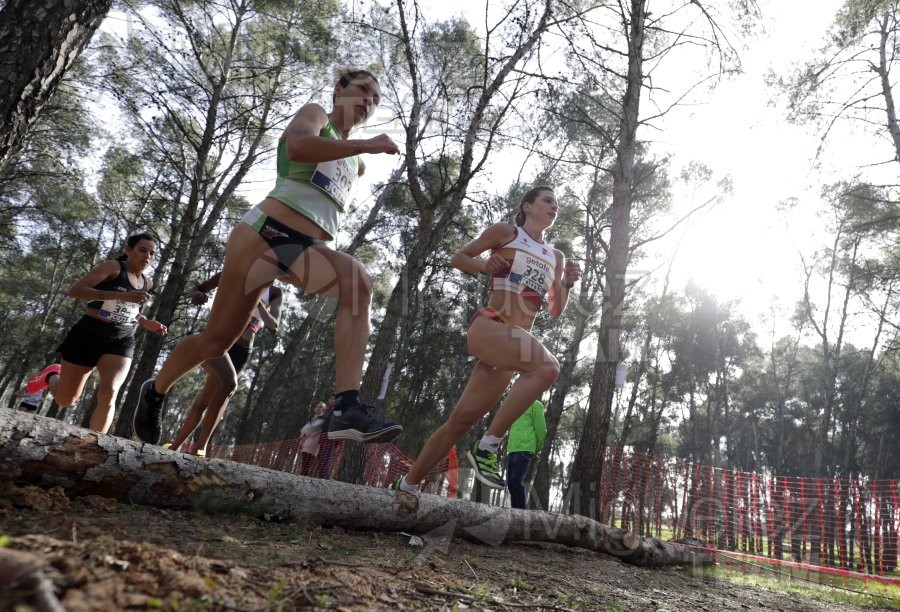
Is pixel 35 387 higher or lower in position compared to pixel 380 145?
lower

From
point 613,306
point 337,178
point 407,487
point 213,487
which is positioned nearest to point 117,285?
point 337,178

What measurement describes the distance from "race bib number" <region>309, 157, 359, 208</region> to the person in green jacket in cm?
310

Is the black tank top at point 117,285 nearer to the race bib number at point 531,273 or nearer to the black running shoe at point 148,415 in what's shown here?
the black running shoe at point 148,415

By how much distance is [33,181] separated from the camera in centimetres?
1505

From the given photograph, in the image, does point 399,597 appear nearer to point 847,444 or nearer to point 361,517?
point 361,517

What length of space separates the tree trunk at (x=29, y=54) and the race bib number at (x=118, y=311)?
1.70 m

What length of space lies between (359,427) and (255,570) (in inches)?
39.1

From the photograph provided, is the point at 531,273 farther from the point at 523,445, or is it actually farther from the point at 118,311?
the point at 118,311

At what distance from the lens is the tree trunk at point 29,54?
8.89 ft

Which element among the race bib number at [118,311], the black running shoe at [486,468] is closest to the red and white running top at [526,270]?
the black running shoe at [486,468]

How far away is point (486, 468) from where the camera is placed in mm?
3299

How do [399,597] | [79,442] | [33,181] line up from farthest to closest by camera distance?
[33,181] < [79,442] < [399,597]

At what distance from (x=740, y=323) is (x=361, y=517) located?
2987cm

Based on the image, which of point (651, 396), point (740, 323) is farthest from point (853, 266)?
point (651, 396)
